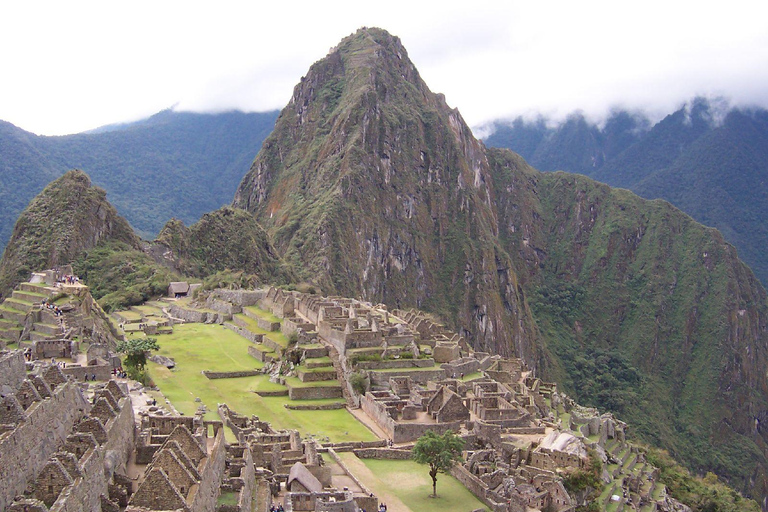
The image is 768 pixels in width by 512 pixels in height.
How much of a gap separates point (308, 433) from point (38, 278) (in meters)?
34.4

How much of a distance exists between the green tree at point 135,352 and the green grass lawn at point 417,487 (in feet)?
39.2

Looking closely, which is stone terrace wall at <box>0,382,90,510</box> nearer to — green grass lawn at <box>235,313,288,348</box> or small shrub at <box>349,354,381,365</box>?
small shrub at <box>349,354,381,365</box>

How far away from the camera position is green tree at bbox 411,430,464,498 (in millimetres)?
35031

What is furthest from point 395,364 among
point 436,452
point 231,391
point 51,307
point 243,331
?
point 51,307

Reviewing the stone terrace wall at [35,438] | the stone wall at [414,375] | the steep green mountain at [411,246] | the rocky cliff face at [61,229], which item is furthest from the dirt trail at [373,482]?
the steep green mountain at [411,246]

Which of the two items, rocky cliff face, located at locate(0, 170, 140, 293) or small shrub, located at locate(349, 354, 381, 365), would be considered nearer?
small shrub, located at locate(349, 354, 381, 365)

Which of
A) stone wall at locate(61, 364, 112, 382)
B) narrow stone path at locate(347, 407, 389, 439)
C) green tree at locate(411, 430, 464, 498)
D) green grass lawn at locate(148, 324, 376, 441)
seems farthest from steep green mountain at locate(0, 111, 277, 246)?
green tree at locate(411, 430, 464, 498)

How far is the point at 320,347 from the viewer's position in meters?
52.9

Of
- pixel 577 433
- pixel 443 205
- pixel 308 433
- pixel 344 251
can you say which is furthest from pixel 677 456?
pixel 308 433

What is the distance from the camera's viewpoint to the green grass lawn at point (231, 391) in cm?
4053

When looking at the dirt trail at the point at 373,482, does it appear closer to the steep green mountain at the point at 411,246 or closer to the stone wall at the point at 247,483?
the stone wall at the point at 247,483

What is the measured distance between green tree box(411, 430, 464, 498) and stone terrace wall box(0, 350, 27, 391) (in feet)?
55.0

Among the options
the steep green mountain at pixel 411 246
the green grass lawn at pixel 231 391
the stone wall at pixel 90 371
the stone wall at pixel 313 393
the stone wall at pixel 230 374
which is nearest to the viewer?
the stone wall at pixel 90 371

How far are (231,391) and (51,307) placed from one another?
42.0 ft
